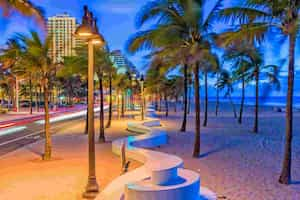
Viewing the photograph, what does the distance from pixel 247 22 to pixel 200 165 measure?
449 cm

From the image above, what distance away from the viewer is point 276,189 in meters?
7.62

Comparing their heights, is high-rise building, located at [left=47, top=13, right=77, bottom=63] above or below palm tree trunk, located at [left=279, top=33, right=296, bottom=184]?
above

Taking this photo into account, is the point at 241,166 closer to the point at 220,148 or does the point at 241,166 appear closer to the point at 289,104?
the point at 289,104

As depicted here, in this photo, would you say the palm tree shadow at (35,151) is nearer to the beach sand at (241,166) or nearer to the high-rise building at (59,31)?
the high-rise building at (59,31)

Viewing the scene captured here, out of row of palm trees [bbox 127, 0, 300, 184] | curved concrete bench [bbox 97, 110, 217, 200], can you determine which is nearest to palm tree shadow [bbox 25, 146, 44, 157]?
row of palm trees [bbox 127, 0, 300, 184]

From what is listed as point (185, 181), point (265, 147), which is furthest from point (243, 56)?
point (185, 181)

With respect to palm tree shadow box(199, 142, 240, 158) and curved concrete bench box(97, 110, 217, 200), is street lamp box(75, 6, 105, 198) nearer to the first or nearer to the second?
curved concrete bench box(97, 110, 217, 200)

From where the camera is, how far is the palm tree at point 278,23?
7.84 metres

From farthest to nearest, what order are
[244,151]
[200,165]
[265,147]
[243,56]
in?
1. [243,56]
2. [265,147]
3. [244,151]
4. [200,165]

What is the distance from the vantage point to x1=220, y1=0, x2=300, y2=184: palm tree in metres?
7.84

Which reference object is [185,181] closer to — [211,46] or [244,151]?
[211,46]

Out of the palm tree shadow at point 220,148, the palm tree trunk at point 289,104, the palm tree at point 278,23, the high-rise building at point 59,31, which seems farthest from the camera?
the palm tree shadow at point 220,148

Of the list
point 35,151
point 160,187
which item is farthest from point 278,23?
point 35,151

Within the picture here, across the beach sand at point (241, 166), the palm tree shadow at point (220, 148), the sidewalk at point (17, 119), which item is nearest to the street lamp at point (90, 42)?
the beach sand at point (241, 166)
